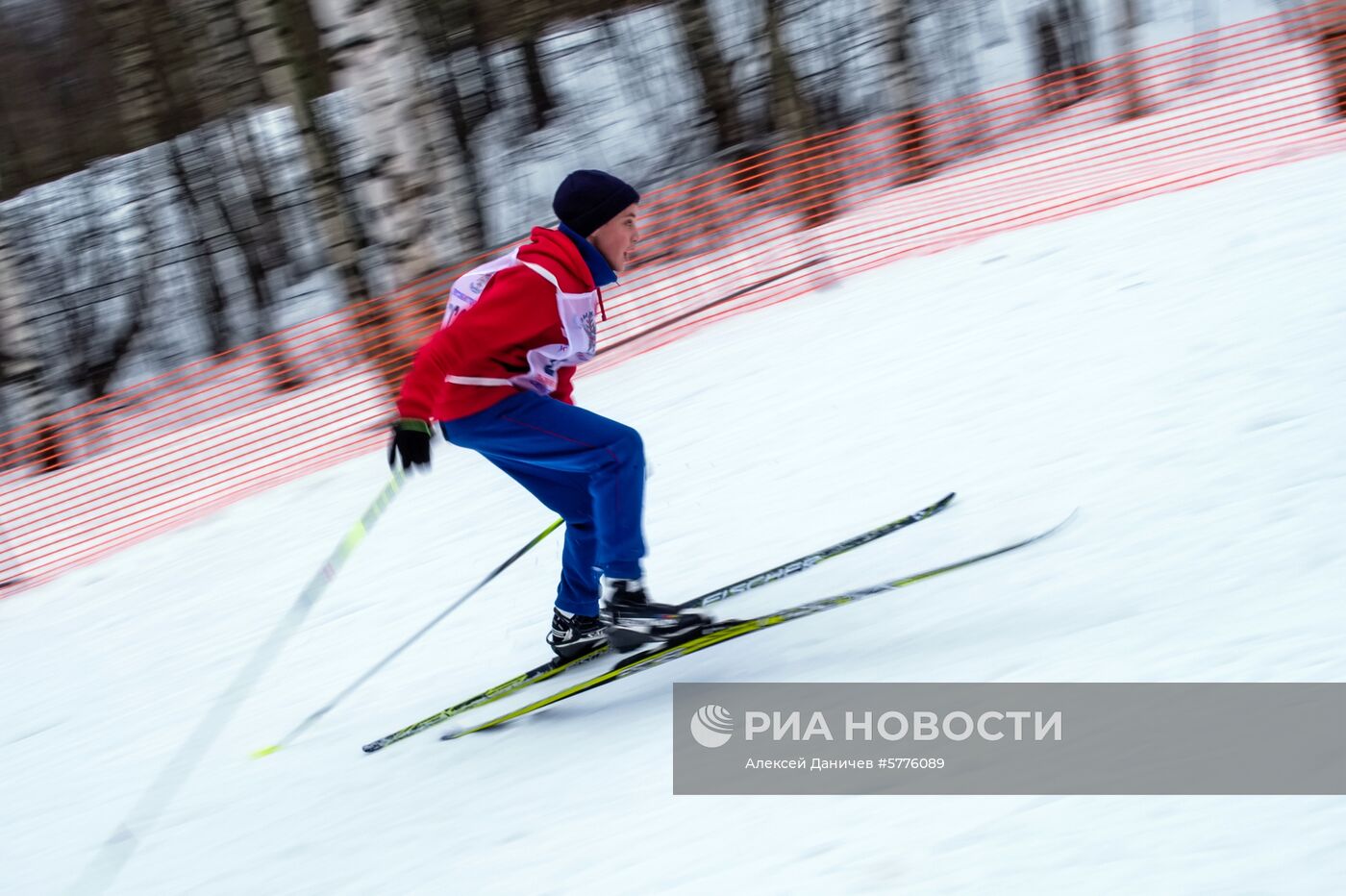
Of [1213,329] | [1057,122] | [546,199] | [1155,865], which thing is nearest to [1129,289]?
[1213,329]

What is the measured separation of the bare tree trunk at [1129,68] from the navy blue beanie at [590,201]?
8.07 m

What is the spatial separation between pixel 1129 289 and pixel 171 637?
5.05 m

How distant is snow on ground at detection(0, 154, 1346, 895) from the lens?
237 cm

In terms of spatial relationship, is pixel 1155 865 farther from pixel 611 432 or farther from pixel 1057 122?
pixel 1057 122

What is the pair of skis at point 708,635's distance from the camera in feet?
10.6

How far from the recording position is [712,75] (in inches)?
481

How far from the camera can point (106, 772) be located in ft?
12.3

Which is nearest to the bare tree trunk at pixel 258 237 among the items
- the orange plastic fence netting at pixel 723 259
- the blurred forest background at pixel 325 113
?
the blurred forest background at pixel 325 113

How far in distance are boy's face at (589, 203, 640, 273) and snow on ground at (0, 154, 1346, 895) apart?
1.29 m

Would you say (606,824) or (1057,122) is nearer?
(606,824)

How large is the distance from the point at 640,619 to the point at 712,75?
33.1ft

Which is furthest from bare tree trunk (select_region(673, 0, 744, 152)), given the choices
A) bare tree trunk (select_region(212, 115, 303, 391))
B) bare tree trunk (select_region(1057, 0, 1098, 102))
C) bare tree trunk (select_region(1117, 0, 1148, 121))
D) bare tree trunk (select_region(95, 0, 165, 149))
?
bare tree trunk (select_region(95, 0, 165, 149))

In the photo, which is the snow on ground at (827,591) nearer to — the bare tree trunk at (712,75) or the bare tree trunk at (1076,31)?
the bare tree trunk at (712,75)

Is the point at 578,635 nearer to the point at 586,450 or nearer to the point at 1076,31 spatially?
the point at 586,450
